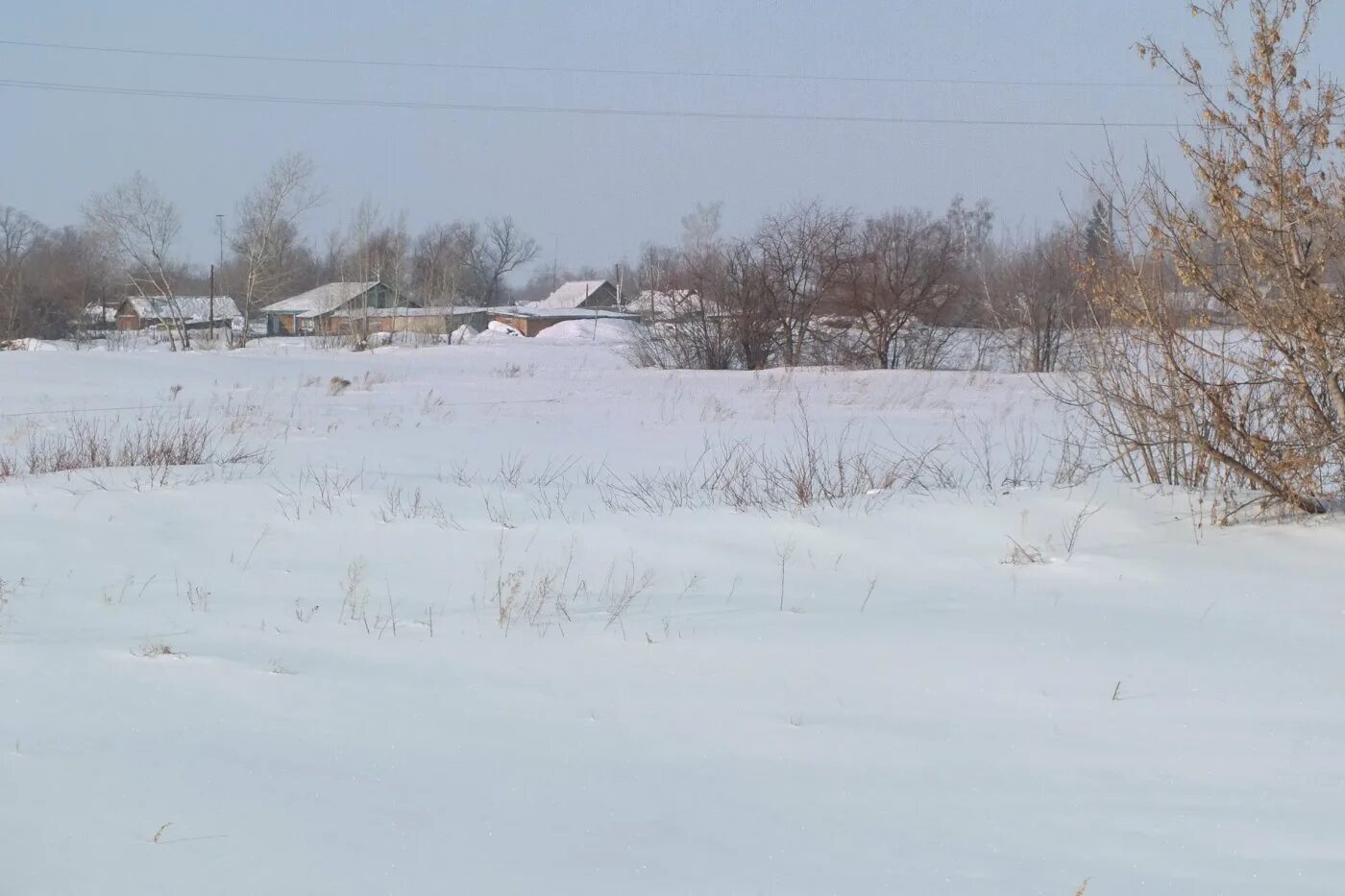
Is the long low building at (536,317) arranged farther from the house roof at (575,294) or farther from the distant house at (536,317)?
the house roof at (575,294)

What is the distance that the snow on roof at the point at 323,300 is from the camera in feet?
200

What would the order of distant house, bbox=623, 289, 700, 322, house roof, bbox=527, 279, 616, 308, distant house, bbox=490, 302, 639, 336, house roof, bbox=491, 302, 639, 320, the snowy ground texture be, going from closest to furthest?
the snowy ground texture → distant house, bbox=623, 289, 700, 322 → distant house, bbox=490, 302, 639, 336 → house roof, bbox=491, 302, 639, 320 → house roof, bbox=527, 279, 616, 308

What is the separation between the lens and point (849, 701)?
461 cm

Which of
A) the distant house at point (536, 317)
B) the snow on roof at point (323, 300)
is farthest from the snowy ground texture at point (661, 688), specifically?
the distant house at point (536, 317)

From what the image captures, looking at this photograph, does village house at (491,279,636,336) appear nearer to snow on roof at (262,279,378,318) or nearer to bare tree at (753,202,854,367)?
snow on roof at (262,279,378,318)

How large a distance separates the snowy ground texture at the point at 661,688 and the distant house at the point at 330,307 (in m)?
40.2

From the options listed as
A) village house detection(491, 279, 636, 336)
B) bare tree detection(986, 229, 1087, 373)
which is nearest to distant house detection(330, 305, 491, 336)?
village house detection(491, 279, 636, 336)

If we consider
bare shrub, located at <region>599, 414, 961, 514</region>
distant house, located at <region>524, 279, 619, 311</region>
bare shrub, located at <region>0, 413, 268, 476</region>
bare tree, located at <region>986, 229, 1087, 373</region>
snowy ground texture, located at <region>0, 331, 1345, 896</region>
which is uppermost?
distant house, located at <region>524, 279, 619, 311</region>

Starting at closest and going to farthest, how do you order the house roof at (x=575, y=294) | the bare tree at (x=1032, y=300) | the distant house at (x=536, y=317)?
the bare tree at (x=1032, y=300), the distant house at (x=536, y=317), the house roof at (x=575, y=294)

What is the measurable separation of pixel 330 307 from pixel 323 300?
5.41 metres

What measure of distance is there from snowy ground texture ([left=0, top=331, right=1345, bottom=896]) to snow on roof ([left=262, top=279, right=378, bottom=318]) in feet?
149

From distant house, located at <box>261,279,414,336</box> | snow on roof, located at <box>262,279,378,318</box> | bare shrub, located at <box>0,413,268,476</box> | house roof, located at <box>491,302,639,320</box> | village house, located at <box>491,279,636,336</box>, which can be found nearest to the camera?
bare shrub, located at <box>0,413,268,476</box>

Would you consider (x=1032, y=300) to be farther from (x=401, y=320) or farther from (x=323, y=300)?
(x=323, y=300)

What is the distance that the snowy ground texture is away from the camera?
10.7 feet
